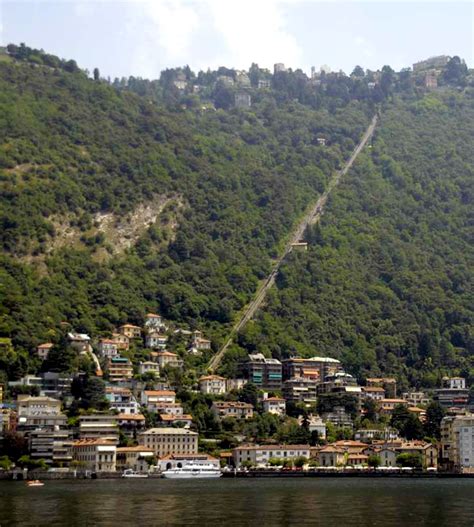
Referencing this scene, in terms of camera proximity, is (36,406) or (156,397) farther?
(156,397)

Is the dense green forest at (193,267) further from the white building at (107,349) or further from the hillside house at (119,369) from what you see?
the hillside house at (119,369)

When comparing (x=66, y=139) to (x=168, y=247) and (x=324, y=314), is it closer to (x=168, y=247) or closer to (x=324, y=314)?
(x=168, y=247)

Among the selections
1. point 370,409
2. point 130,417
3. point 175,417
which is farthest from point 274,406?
point 130,417

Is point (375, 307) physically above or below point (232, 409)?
above

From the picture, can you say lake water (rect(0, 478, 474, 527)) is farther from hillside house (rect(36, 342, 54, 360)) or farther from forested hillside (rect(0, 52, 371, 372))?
forested hillside (rect(0, 52, 371, 372))

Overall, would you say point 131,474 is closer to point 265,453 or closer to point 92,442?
point 92,442

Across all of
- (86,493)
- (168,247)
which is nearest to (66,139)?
(168,247)

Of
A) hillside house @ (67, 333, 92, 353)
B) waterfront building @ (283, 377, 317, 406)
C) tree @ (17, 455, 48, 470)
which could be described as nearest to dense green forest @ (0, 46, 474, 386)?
hillside house @ (67, 333, 92, 353)
